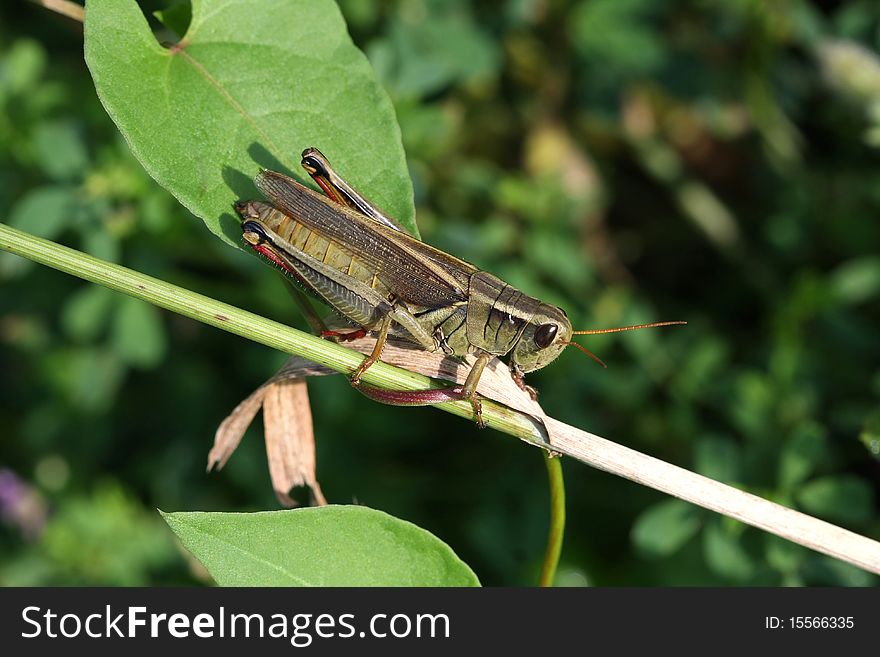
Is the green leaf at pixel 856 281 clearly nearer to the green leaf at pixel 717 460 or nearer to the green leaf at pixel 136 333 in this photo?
the green leaf at pixel 717 460

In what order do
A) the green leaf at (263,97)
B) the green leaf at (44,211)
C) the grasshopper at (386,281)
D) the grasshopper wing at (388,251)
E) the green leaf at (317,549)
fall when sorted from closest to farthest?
1. the green leaf at (317,549)
2. the green leaf at (263,97)
3. the grasshopper at (386,281)
4. the grasshopper wing at (388,251)
5. the green leaf at (44,211)

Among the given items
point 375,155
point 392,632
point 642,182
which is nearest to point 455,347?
point 375,155

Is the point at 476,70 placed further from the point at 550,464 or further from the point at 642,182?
the point at 550,464

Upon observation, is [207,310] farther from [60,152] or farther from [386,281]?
[60,152]

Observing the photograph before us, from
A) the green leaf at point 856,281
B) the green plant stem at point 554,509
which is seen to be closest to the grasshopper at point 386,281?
the green plant stem at point 554,509

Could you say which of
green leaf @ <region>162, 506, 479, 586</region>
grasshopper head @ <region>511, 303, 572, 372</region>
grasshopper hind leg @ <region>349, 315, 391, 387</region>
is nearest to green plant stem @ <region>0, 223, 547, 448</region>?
grasshopper hind leg @ <region>349, 315, 391, 387</region>

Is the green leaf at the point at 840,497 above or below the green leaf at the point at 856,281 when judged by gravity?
below
